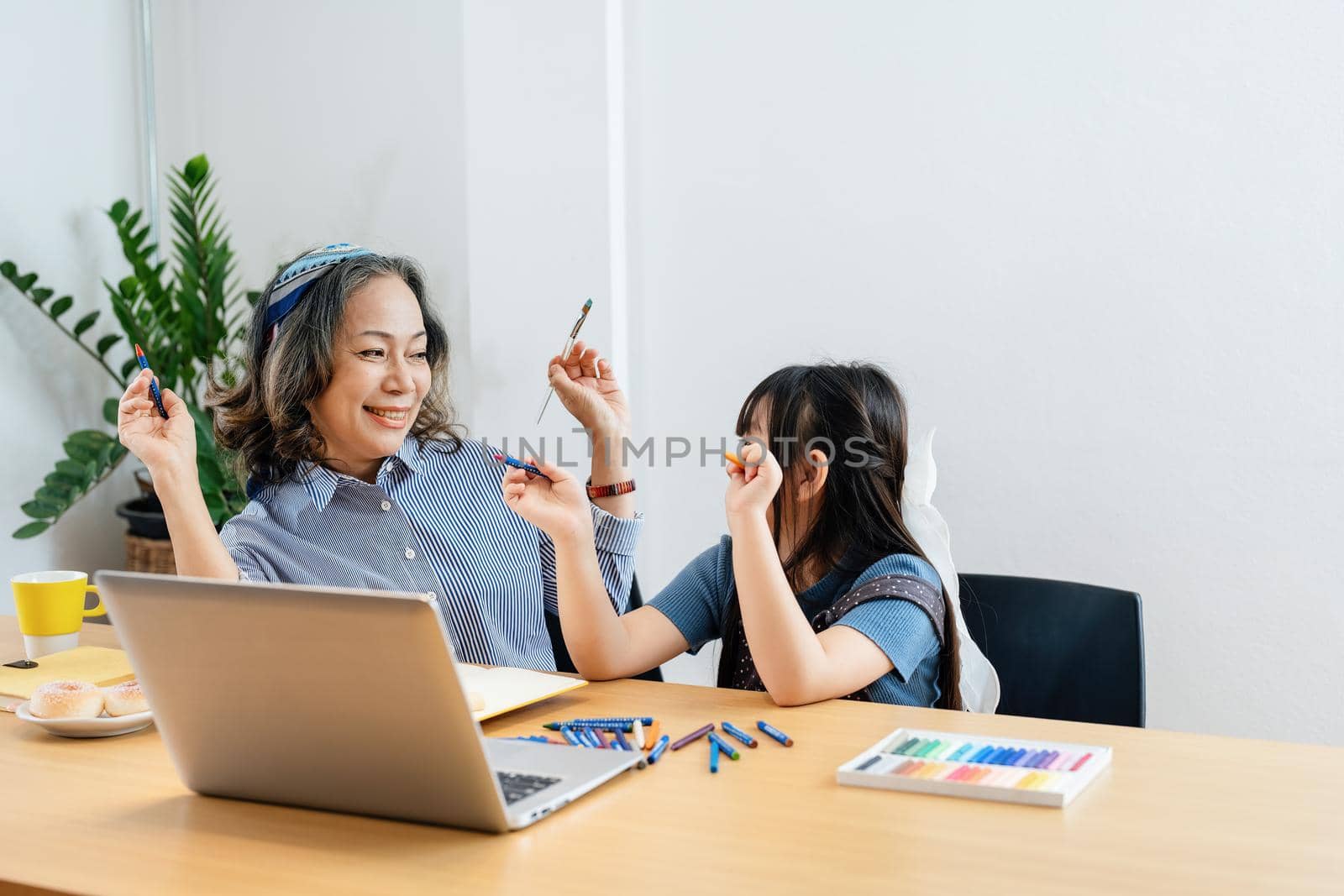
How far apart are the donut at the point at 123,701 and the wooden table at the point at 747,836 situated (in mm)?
97

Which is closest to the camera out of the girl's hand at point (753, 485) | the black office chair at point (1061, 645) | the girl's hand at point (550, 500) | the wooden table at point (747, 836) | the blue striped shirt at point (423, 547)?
the wooden table at point (747, 836)

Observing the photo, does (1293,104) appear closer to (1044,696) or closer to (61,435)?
(1044,696)

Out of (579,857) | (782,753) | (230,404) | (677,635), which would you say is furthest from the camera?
(230,404)

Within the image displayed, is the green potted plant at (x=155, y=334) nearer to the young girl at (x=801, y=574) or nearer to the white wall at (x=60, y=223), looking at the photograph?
the white wall at (x=60, y=223)

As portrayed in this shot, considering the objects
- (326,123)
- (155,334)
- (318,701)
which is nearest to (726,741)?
(318,701)

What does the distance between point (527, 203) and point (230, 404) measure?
1102 mm

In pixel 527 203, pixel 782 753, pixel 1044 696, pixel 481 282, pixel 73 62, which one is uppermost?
pixel 73 62

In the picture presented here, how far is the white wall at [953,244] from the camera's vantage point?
235cm

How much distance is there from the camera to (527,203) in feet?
9.39

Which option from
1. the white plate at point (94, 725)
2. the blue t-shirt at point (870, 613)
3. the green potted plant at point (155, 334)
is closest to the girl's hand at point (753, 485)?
the blue t-shirt at point (870, 613)

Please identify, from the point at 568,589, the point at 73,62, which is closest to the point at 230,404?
the point at 568,589

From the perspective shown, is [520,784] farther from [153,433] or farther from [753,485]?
[153,433]

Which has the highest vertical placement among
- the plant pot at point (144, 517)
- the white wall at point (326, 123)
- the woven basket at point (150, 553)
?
the white wall at point (326, 123)

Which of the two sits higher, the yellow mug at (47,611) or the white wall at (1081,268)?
the white wall at (1081,268)
